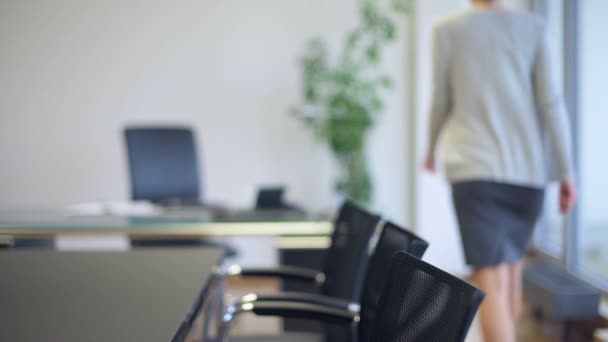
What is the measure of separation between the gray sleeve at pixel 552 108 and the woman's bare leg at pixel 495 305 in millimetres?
430

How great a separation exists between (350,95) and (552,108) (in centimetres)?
269

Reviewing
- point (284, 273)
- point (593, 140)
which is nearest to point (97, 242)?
point (284, 273)

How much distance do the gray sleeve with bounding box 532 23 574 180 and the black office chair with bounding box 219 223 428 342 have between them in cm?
106

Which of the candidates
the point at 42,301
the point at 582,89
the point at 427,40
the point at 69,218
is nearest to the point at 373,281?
the point at 42,301

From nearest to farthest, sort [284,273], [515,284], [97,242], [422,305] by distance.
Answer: [422,305]
[284,273]
[515,284]
[97,242]

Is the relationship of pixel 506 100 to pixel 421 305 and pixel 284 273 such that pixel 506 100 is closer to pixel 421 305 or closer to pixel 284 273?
pixel 284 273

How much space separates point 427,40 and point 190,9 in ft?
6.15

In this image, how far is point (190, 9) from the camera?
5.64 m

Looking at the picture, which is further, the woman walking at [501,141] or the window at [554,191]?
the window at [554,191]

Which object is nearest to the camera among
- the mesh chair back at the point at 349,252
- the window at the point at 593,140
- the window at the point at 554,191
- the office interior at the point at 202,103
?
the mesh chair back at the point at 349,252

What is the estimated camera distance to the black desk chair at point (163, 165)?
162 inches

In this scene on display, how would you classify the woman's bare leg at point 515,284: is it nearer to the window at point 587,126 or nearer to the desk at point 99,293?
the desk at point 99,293

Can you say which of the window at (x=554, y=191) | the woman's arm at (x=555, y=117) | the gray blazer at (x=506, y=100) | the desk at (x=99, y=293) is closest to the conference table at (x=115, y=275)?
the desk at (x=99, y=293)

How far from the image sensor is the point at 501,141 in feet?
8.53
